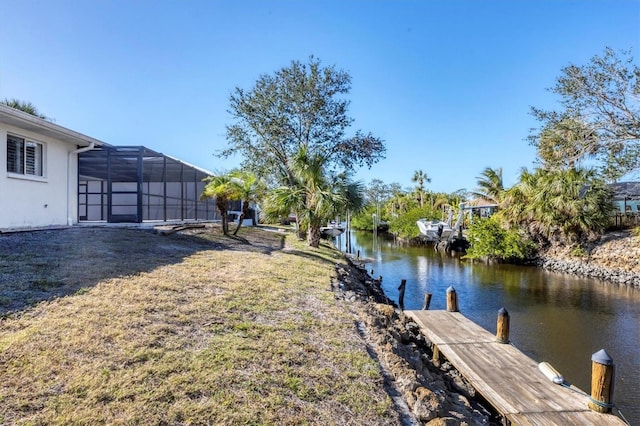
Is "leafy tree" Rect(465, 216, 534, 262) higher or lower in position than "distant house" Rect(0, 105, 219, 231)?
lower

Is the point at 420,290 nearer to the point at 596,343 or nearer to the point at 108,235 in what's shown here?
the point at 596,343

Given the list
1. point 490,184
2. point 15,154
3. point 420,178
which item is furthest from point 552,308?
point 420,178

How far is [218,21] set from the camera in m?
13.6

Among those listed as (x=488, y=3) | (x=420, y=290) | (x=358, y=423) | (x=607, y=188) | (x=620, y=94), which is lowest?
(x=420, y=290)

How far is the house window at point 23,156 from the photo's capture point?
32.4 feet

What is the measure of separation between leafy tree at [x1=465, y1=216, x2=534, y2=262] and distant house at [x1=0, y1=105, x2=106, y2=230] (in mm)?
23919

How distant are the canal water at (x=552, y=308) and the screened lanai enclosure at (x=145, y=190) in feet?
37.7

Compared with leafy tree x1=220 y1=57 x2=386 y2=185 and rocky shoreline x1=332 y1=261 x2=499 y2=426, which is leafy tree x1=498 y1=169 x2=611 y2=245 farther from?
rocky shoreline x1=332 y1=261 x2=499 y2=426

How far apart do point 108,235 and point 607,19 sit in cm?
1862

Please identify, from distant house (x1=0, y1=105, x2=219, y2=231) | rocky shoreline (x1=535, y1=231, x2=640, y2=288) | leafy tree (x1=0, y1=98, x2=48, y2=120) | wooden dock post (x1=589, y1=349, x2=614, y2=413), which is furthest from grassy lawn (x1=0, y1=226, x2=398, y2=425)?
leafy tree (x1=0, y1=98, x2=48, y2=120)

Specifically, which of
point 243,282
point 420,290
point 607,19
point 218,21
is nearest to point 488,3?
point 607,19

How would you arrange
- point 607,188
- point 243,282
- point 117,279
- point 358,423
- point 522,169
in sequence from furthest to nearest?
point 522,169 < point 607,188 < point 243,282 < point 117,279 < point 358,423

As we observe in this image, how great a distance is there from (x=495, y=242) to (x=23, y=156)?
25.9m

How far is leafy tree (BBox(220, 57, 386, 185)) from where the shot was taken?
21484mm
